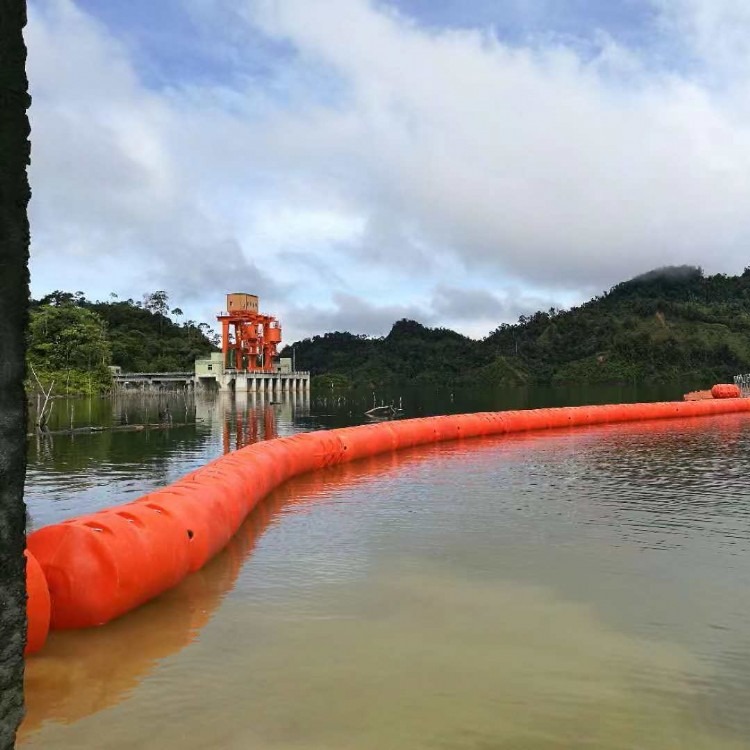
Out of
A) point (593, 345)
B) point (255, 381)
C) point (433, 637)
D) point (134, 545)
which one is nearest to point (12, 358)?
point (134, 545)

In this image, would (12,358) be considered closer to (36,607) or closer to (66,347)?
(36,607)

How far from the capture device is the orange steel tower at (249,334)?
9444cm

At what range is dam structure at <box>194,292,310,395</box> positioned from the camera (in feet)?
310

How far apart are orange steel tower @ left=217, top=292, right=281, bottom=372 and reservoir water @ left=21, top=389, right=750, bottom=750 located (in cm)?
8188

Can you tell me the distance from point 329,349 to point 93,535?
168 meters

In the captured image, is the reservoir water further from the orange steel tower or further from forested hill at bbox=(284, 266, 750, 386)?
forested hill at bbox=(284, 266, 750, 386)

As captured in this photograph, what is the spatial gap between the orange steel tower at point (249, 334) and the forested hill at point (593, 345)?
33784mm

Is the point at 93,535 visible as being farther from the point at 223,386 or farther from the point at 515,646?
the point at 223,386

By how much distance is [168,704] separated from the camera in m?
5.51

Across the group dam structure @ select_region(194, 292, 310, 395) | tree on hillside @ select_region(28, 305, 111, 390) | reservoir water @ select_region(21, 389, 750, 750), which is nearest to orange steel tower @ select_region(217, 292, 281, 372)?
dam structure @ select_region(194, 292, 310, 395)

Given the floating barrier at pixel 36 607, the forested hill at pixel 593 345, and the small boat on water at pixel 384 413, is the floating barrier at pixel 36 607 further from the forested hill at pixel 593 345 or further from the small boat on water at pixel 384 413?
the forested hill at pixel 593 345

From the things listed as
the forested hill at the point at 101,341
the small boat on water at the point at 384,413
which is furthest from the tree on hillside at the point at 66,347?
the small boat on water at the point at 384,413

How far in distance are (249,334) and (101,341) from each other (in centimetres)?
3630

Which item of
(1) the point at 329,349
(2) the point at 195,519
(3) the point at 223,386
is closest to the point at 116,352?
(3) the point at 223,386
